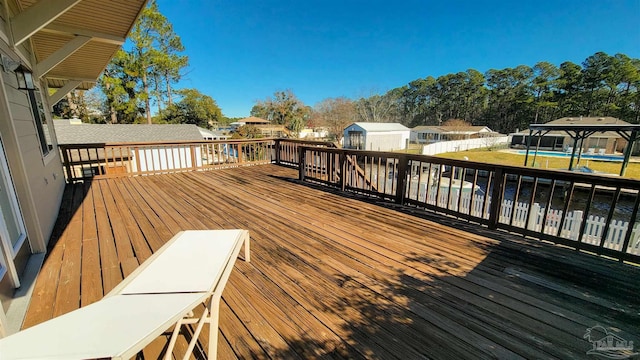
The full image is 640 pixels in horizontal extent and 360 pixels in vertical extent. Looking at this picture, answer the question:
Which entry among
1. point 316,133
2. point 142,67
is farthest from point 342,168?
point 316,133

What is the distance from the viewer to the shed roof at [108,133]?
50.2ft

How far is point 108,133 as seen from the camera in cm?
1616

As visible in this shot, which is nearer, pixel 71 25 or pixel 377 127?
pixel 71 25

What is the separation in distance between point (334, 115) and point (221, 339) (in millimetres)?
32770

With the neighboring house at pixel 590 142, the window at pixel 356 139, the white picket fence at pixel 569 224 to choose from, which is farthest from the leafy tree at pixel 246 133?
the neighboring house at pixel 590 142

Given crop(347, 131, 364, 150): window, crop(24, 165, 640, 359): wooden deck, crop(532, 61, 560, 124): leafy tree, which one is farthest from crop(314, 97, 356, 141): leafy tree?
crop(24, 165, 640, 359): wooden deck

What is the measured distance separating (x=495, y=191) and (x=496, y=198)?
0.29 ft

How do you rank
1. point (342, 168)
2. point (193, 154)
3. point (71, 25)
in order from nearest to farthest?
point (71, 25) → point (342, 168) → point (193, 154)

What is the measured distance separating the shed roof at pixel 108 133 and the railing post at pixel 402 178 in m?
16.0

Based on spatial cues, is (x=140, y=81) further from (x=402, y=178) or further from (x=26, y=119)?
(x=402, y=178)

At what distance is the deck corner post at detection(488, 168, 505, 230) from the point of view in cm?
308

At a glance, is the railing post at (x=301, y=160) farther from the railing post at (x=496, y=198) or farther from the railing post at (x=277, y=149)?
the railing post at (x=496, y=198)

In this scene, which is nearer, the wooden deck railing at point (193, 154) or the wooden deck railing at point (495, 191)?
the wooden deck railing at point (495, 191)

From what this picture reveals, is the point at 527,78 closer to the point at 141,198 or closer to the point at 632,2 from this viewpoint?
the point at 632,2
